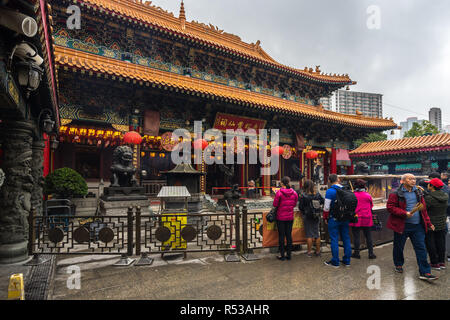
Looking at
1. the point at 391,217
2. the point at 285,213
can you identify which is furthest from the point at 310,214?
the point at 391,217

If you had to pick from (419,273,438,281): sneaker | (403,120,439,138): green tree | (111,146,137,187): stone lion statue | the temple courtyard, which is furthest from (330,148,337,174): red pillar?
(403,120,439,138): green tree

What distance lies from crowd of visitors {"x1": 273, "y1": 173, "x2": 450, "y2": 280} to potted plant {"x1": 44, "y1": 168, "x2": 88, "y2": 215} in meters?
5.69

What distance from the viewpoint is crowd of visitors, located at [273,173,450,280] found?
3514mm

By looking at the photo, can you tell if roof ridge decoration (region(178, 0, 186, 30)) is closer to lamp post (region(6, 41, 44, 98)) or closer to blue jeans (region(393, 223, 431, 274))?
lamp post (region(6, 41, 44, 98))

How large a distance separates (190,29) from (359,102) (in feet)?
210

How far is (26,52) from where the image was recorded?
2.67 metres

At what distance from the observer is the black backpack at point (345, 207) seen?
3982 mm

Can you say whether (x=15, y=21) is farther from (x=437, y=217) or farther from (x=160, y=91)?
(x=437, y=217)

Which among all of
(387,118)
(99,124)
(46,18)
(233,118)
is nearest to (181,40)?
(233,118)

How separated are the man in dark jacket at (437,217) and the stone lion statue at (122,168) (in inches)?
283

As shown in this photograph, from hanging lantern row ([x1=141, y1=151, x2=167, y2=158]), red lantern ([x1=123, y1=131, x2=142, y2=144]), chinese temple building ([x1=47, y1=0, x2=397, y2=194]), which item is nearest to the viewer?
chinese temple building ([x1=47, y1=0, x2=397, y2=194])

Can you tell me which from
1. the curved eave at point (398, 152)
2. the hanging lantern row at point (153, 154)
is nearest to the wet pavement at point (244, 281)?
the hanging lantern row at point (153, 154)

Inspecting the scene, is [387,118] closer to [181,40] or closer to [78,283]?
[181,40]

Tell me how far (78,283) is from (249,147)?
30.2 ft
